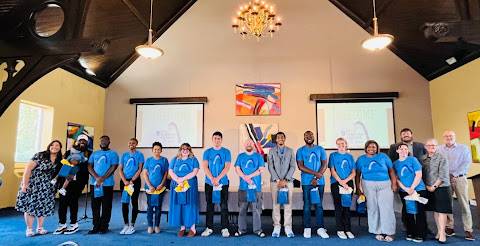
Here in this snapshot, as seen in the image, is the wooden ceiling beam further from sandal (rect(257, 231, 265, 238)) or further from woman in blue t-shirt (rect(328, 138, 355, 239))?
sandal (rect(257, 231, 265, 238))

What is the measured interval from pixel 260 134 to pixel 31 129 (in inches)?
200

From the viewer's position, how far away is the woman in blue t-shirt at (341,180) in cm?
380

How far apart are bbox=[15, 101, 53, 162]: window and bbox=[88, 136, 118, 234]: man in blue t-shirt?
3013 mm

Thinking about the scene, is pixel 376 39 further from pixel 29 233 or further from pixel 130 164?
pixel 29 233

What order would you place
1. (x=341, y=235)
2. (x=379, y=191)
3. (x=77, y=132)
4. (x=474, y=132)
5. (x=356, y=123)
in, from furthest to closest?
1. (x=356, y=123)
2. (x=77, y=132)
3. (x=474, y=132)
4. (x=341, y=235)
5. (x=379, y=191)

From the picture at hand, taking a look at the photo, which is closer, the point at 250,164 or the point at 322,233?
the point at 322,233

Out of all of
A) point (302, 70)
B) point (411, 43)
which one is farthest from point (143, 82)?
point (411, 43)

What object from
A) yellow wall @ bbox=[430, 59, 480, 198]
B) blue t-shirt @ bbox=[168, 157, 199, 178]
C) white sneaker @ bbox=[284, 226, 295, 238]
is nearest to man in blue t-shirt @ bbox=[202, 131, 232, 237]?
blue t-shirt @ bbox=[168, 157, 199, 178]

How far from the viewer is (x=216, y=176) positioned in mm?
3967

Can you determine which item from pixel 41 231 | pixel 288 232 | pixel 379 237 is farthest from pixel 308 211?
pixel 41 231

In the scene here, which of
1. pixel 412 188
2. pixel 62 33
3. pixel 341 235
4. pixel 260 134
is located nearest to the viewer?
pixel 412 188

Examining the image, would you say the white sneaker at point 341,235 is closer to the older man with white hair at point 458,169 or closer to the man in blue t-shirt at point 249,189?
the man in blue t-shirt at point 249,189

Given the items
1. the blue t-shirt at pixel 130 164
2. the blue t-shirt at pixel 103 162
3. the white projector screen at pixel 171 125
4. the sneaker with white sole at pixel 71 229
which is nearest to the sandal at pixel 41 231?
the sneaker with white sole at pixel 71 229

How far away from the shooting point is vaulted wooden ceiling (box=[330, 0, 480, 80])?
5.33m
